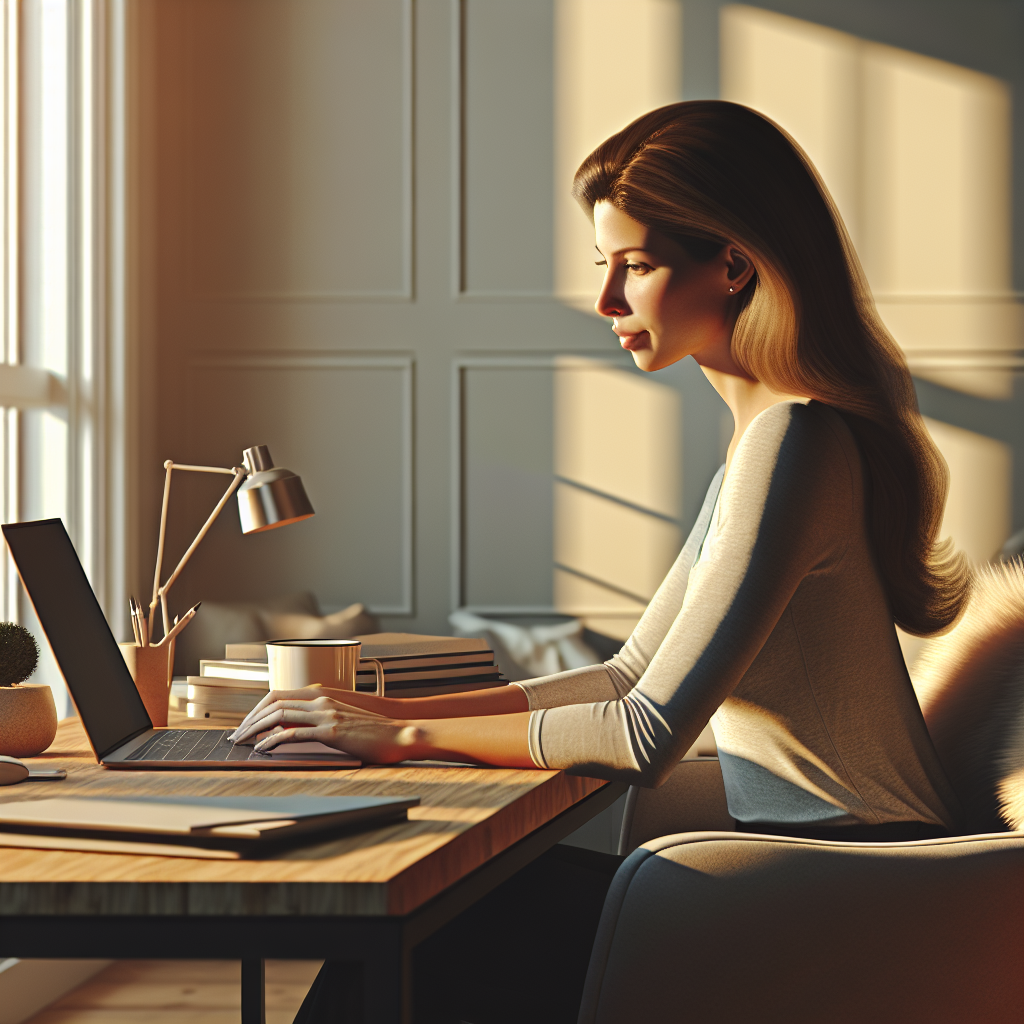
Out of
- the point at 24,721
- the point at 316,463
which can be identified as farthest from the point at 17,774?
the point at 316,463

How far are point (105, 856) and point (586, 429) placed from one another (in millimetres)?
2439

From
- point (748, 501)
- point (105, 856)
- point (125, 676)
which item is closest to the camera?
point (105, 856)

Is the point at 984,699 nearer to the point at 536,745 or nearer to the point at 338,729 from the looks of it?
the point at 536,745

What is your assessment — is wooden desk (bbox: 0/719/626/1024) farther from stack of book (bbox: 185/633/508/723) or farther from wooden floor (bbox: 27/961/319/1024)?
wooden floor (bbox: 27/961/319/1024)

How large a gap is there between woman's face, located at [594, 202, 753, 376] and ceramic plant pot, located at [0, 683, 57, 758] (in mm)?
765

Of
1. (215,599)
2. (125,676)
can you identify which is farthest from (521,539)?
(125,676)

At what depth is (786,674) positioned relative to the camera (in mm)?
1106

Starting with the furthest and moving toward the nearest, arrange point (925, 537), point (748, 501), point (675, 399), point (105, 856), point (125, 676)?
point (675, 399) < point (125, 676) < point (925, 537) < point (748, 501) < point (105, 856)

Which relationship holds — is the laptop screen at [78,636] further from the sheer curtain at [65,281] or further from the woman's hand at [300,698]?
the sheer curtain at [65,281]

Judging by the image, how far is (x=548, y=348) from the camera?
3.07 meters

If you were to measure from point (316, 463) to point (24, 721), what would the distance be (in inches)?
76.3

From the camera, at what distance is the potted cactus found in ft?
3.83

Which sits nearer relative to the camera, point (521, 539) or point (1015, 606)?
point (1015, 606)

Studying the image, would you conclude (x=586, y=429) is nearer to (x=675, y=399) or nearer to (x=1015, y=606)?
(x=675, y=399)
